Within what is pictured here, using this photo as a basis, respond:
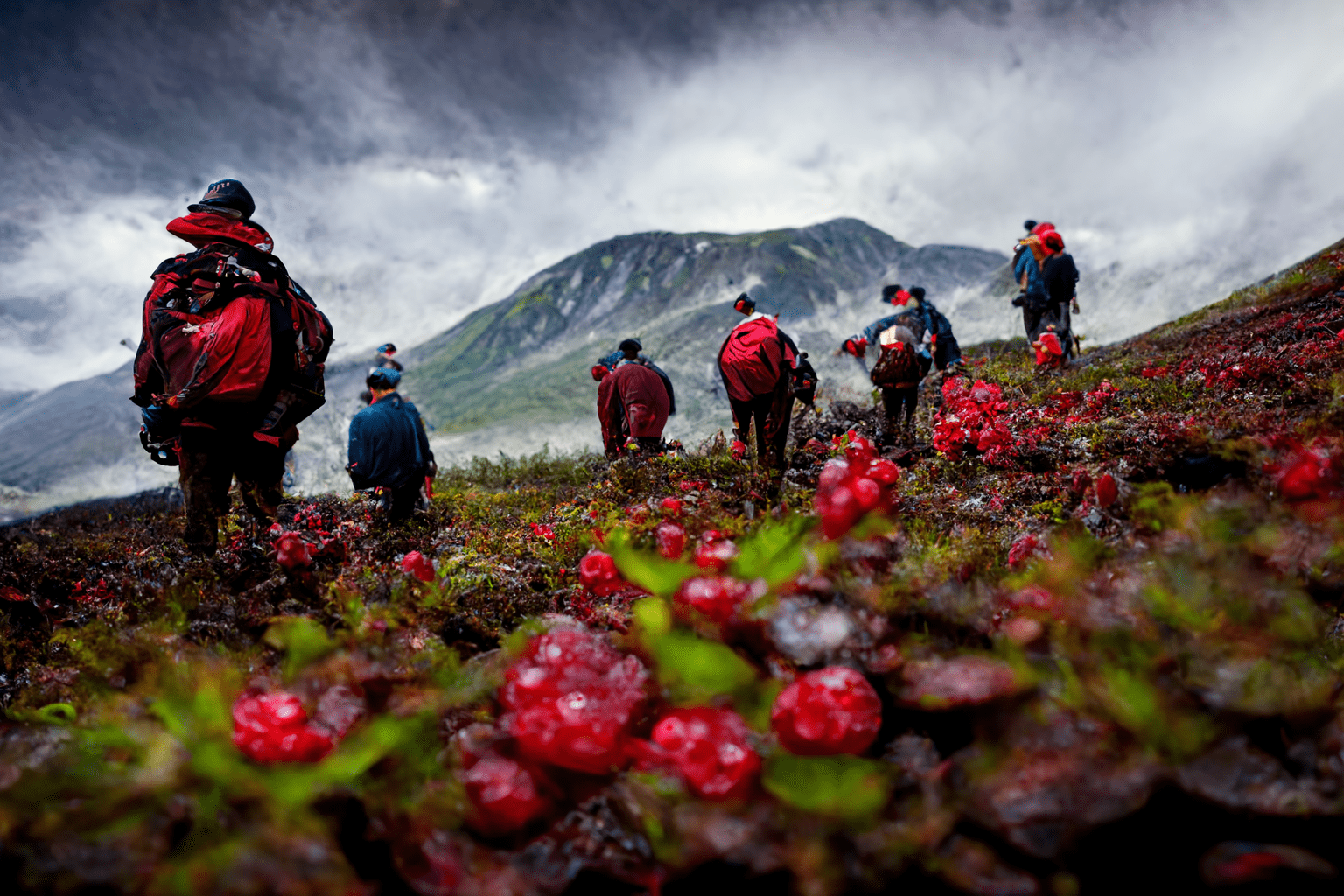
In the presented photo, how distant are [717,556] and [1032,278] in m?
12.5

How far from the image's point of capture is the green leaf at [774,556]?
42.6 inches

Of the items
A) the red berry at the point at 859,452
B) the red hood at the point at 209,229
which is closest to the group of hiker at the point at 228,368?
the red hood at the point at 209,229

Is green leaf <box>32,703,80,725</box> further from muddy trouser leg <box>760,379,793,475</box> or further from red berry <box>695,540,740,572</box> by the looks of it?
muddy trouser leg <box>760,379,793,475</box>

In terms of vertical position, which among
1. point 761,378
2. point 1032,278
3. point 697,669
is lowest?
point 697,669

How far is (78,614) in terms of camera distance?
291cm

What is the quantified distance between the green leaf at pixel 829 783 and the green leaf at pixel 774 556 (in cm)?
30

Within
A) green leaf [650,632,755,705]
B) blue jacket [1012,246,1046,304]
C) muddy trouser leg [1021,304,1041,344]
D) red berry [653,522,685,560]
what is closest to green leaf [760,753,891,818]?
green leaf [650,632,755,705]

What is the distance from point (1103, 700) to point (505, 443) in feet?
57.6

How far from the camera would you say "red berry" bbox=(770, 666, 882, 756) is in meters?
0.84

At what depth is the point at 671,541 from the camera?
149 centimetres

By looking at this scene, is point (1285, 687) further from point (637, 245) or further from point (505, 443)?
point (637, 245)

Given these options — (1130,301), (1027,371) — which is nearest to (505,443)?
(1027,371)

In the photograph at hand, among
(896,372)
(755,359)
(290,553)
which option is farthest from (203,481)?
(896,372)

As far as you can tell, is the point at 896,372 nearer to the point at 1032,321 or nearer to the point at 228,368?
the point at 228,368
